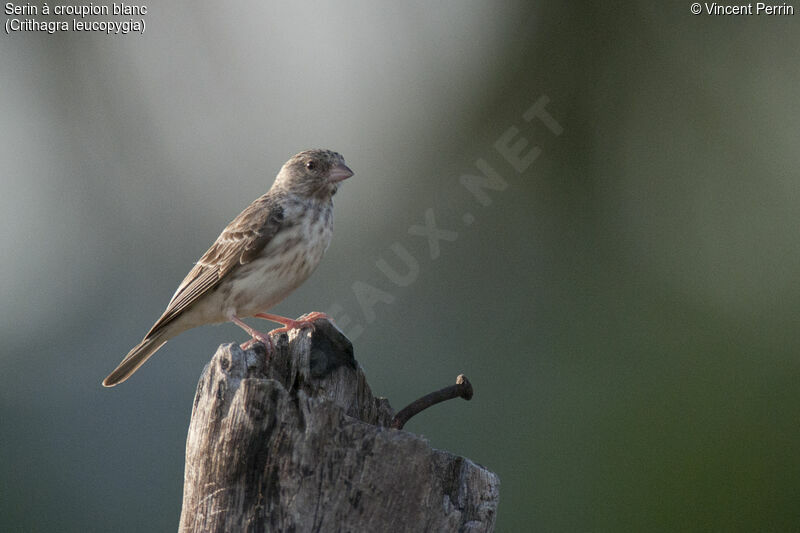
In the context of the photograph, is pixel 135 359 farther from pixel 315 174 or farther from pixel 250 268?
pixel 315 174

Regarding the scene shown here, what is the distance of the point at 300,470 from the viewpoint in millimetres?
2213

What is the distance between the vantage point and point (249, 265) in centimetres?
493

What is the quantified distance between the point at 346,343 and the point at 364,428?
573mm

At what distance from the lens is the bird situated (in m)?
4.90

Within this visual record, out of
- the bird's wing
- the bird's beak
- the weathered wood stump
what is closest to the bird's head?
the bird's beak

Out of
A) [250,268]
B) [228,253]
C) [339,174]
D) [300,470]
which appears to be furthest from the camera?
[339,174]

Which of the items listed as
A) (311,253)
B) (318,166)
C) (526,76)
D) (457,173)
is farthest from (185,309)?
(526,76)

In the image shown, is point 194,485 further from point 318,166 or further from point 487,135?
point 487,135

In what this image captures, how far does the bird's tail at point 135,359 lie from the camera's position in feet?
16.7

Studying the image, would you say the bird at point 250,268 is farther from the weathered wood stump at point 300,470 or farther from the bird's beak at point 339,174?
the weathered wood stump at point 300,470

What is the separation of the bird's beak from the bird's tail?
1.59 meters

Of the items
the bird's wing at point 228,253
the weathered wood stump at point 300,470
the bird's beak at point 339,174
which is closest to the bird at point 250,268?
the bird's wing at point 228,253

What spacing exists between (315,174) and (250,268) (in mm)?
929

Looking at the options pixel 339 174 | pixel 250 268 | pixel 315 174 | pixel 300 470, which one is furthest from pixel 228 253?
pixel 300 470
